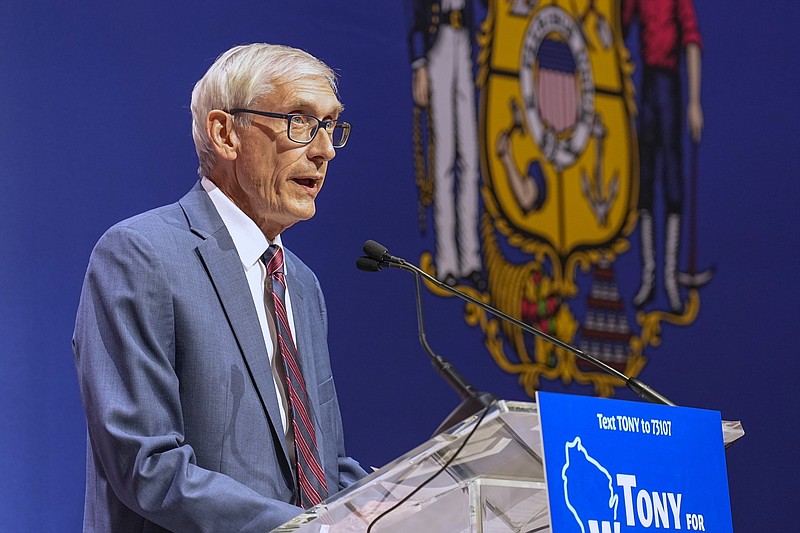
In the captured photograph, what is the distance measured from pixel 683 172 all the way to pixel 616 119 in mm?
332

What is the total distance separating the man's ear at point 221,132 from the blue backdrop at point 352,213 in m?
0.64

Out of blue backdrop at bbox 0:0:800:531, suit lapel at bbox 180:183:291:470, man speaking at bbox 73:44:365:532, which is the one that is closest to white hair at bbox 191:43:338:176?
man speaking at bbox 73:44:365:532

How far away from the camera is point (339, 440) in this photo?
2596 millimetres

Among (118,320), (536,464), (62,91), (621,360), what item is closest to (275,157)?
(118,320)

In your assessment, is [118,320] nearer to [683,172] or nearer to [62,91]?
[62,91]

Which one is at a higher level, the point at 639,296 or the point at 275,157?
the point at 275,157

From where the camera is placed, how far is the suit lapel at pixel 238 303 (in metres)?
2.25

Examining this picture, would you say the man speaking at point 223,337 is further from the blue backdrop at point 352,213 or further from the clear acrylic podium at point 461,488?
the blue backdrop at point 352,213

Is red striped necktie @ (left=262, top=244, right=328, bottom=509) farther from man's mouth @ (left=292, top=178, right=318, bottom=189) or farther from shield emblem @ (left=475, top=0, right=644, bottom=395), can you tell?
shield emblem @ (left=475, top=0, right=644, bottom=395)

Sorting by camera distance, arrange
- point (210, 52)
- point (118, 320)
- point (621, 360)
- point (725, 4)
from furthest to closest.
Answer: point (725, 4) < point (621, 360) < point (210, 52) < point (118, 320)

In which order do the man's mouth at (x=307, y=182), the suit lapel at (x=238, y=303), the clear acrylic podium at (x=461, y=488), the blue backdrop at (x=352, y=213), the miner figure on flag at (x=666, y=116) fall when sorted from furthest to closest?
the miner figure on flag at (x=666, y=116), the blue backdrop at (x=352, y=213), the man's mouth at (x=307, y=182), the suit lapel at (x=238, y=303), the clear acrylic podium at (x=461, y=488)

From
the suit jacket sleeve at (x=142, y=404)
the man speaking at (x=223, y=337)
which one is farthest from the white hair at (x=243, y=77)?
the suit jacket sleeve at (x=142, y=404)

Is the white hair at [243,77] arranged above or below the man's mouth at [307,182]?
above

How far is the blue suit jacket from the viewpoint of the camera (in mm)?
1986
